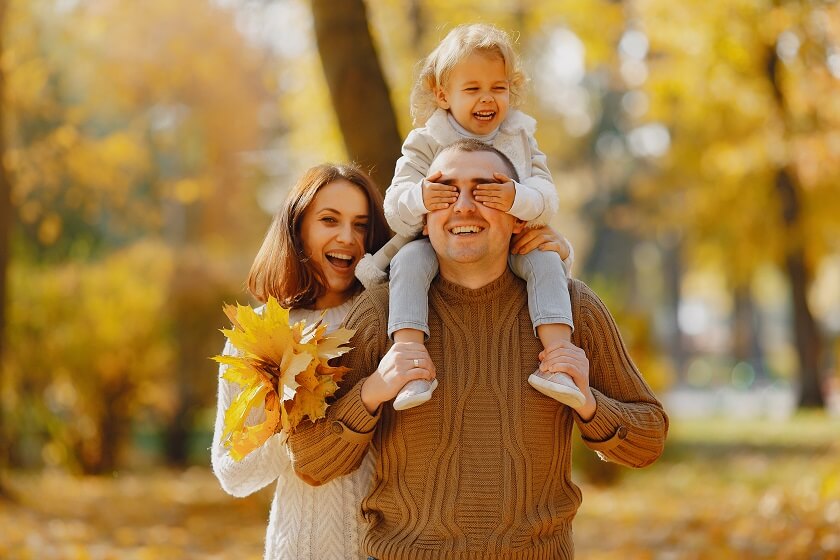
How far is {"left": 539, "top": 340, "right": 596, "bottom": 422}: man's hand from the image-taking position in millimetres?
2787

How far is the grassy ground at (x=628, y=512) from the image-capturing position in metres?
7.21

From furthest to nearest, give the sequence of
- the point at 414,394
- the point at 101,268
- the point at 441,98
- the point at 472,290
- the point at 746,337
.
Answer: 1. the point at 746,337
2. the point at 101,268
3. the point at 441,98
4. the point at 472,290
5. the point at 414,394

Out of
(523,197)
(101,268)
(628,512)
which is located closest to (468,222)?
(523,197)

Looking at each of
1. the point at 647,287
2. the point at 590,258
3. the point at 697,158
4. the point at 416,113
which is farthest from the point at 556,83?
the point at 647,287

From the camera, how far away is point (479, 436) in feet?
9.42

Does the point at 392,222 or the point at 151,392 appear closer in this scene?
the point at 392,222

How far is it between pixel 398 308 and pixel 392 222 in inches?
12.9

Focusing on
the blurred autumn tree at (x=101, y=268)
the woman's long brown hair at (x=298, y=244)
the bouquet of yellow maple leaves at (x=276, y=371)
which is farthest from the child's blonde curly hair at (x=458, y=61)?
the blurred autumn tree at (x=101, y=268)

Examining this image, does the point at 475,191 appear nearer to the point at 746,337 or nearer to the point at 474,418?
the point at 474,418

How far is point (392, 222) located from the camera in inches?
123

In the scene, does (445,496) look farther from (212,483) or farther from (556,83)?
(556,83)

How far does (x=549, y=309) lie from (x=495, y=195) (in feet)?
A: 1.14

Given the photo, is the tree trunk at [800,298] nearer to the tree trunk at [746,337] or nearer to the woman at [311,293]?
the woman at [311,293]

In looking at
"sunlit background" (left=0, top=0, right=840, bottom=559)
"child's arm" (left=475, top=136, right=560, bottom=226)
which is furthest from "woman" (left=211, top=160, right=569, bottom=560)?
"sunlit background" (left=0, top=0, right=840, bottom=559)
